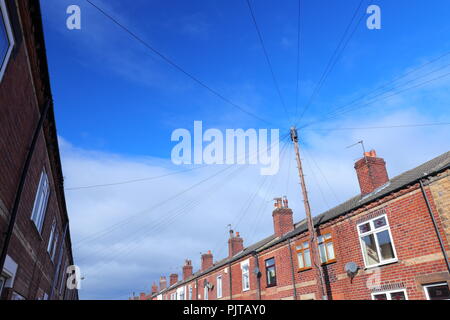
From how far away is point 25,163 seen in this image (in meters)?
6.51

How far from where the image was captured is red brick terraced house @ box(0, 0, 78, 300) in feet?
16.6

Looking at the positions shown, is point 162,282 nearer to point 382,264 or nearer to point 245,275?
point 245,275

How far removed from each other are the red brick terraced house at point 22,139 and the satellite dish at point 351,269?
1250cm

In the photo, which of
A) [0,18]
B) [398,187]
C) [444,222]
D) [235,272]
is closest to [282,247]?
[235,272]

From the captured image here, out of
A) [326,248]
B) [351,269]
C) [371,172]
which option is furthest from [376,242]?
[371,172]

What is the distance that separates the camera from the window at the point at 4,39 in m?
4.66

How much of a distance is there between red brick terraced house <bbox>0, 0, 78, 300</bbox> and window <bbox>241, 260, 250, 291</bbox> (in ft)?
57.0

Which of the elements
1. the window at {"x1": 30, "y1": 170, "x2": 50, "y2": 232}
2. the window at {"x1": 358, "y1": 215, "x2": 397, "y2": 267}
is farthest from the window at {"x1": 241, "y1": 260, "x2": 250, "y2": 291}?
the window at {"x1": 30, "y1": 170, "x2": 50, "y2": 232}

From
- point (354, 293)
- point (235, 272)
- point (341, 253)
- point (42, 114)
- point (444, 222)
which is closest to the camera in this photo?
point (42, 114)

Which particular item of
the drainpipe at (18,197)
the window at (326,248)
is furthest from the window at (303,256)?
the drainpipe at (18,197)

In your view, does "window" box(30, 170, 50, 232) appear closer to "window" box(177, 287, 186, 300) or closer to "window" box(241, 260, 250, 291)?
"window" box(241, 260, 250, 291)

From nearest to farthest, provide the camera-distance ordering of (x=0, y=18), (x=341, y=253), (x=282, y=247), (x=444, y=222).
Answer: (x=0, y=18), (x=444, y=222), (x=341, y=253), (x=282, y=247)
